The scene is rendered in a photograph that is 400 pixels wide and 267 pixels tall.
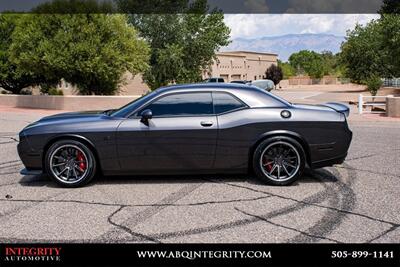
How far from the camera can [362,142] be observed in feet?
30.1

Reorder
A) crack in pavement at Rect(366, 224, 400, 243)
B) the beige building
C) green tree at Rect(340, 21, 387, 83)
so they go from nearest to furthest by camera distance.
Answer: crack in pavement at Rect(366, 224, 400, 243) < green tree at Rect(340, 21, 387, 83) < the beige building

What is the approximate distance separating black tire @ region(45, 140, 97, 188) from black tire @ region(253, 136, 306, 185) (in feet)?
7.83

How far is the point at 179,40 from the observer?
98.4 feet

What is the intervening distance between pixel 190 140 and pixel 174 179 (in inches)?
31.7

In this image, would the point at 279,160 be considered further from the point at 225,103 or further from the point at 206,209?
the point at 206,209

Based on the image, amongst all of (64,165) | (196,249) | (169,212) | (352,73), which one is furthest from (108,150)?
(352,73)

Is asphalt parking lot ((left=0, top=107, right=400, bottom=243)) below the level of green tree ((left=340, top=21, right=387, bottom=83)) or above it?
below

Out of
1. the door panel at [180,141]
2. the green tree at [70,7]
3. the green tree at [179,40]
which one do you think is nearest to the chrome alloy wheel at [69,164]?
the door panel at [180,141]

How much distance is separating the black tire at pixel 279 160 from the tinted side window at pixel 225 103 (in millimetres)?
665

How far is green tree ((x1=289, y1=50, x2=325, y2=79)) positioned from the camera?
10436cm

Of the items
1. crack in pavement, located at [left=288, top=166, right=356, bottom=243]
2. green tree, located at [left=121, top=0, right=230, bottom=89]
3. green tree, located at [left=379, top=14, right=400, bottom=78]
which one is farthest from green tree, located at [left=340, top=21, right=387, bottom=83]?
crack in pavement, located at [left=288, top=166, right=356, bottom=243]

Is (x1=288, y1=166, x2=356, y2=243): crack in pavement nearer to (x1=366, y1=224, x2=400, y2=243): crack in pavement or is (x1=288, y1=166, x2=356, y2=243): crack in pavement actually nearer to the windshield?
(x1=366, y1=224, x2=400, y2=243): crack in pavement

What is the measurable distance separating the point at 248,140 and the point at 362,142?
5.04 meters

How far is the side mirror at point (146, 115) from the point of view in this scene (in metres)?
5.26
